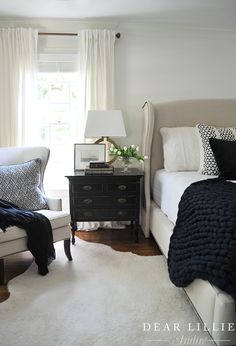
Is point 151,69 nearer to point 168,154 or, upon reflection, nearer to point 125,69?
point 125,69

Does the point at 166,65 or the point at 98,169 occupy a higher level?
the point at 166,65

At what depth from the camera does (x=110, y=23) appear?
3285mm

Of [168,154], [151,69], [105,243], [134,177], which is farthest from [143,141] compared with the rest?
[105,243]

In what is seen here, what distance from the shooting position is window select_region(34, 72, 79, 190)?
3.41 meters

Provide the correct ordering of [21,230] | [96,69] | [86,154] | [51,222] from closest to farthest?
[21,230] < [51,222] < [86,154] < [96,69]

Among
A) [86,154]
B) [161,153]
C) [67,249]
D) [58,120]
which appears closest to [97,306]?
[67,249]

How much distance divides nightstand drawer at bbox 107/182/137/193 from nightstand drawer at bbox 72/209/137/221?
21cm

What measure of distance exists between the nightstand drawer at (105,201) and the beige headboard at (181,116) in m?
0.31

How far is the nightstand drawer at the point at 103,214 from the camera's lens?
2912 mm

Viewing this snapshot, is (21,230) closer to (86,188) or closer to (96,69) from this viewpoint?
(86,188)

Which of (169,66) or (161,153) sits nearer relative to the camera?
(161,153)

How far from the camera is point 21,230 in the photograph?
7.52 ft

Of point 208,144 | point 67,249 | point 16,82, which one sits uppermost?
point 16,82

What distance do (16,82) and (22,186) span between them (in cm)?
131
